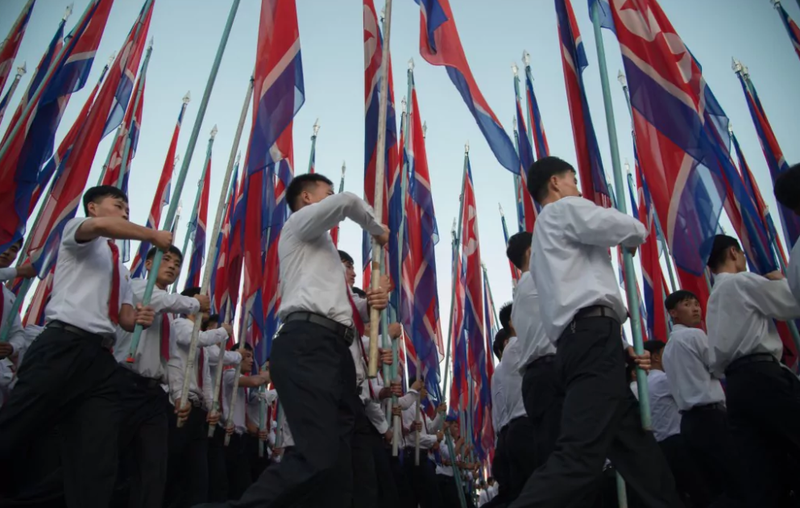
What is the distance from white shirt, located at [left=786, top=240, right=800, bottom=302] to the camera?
394cm

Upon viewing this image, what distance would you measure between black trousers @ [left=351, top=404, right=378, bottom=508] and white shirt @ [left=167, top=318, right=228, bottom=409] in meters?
2.19

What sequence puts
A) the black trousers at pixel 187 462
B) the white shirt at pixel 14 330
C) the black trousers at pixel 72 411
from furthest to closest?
the black trousers at pixel 187 462 → the white shirt at pixel 14 330 → the black trousers at pixel 72 411

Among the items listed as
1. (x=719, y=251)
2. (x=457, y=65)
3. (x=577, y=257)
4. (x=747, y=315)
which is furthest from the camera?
(x=457, y=65)

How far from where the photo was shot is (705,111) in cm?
575

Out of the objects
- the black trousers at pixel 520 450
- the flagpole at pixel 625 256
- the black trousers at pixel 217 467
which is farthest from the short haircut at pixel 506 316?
the black trousers at pixel 217 467

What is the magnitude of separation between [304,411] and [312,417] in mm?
59

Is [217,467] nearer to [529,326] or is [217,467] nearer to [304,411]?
[529,326]

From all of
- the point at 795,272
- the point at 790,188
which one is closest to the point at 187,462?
the point at 795,272

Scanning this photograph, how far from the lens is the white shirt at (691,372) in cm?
551

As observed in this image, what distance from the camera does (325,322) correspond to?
376 cm

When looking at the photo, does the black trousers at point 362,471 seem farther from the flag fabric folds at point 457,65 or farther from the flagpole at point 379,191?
the flag fabric folds at point 457,65

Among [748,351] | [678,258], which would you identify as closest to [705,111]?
[678,258]

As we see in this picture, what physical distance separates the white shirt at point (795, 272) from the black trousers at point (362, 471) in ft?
10.6

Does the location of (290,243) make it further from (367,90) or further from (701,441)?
(701,441)
